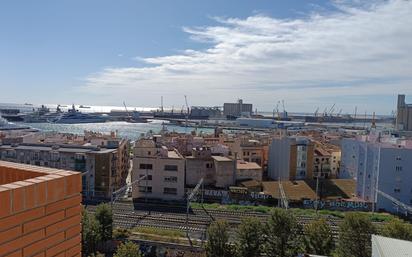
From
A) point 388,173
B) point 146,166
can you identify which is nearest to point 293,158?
point 388,173

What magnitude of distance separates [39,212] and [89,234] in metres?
10.1

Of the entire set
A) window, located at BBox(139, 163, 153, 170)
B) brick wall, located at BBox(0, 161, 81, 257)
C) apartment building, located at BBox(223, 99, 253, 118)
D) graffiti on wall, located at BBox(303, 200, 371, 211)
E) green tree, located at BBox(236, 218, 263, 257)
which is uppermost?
apartment building, located at BBox(223, 99, 253, 118)

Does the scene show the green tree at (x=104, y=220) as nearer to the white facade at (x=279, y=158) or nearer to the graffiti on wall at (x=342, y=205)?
the graffiti on wall at (x=342, y=205)

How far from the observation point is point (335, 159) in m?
25.4

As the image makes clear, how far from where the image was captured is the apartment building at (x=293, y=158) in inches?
873

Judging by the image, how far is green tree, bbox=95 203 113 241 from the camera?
12.2 meters

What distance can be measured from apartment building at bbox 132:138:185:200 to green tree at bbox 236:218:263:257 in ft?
26.1

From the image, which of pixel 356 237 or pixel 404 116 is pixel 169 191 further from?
pixel 404 116

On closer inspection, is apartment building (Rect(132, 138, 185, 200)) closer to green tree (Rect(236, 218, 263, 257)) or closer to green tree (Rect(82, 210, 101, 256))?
green tree (Rect(82, 210, 101, 256))

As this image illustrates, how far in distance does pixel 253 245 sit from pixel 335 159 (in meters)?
16.4

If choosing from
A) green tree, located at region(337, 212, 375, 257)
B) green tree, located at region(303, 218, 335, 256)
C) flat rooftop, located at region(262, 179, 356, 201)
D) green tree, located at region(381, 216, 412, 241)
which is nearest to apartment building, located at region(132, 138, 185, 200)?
flat rooftop, located at region(262, 179, 356, 201)

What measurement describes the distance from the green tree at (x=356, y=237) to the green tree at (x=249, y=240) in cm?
218

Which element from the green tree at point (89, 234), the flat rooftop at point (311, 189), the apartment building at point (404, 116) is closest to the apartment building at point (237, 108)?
the apartment building at point (404, 116)

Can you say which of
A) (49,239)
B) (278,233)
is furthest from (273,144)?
(49,239)
